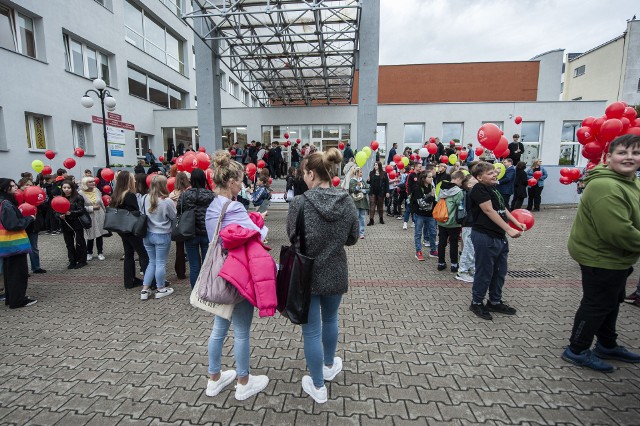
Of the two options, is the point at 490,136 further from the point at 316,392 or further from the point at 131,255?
the point at 131,255

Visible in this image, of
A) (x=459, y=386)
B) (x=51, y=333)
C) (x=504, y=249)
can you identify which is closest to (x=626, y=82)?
(x=504, y=249)

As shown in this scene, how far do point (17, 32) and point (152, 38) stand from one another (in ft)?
31.1

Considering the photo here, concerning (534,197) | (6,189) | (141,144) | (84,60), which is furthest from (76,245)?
(534,197)

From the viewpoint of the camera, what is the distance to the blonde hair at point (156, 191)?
15.8 feet

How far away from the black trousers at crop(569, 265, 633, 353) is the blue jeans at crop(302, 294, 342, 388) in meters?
2.25

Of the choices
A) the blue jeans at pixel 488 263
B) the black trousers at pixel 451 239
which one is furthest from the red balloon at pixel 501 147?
the blue jeans at pixel 488 263

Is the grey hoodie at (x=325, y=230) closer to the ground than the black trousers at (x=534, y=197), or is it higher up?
higher up

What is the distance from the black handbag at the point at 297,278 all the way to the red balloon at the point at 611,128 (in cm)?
508

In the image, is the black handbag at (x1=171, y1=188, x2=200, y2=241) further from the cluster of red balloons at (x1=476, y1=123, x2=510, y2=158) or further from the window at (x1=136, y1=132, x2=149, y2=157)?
the window at (x1=136, y1=132, x2=149, y2=157)

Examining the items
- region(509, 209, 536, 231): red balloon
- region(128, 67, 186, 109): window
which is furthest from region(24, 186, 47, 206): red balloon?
region(128, 67, 186, 109): window

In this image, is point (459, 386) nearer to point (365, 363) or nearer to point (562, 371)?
point (365, 363)

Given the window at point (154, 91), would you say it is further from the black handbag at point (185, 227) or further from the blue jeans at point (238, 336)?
the blue jeans at point (238, 336)

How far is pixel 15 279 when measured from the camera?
457 cm

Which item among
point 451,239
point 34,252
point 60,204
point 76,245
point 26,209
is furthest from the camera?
point 76,245
